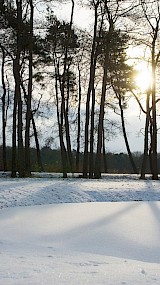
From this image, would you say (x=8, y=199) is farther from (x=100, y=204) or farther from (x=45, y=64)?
(x=45, y=64)

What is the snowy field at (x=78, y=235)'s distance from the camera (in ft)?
13.3

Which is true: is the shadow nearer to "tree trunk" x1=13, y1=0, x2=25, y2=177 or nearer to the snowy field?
the snowy field

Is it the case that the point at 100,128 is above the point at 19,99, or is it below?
below

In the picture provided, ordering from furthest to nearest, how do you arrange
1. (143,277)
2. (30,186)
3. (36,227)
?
(30,186) → (36,227) → (143,277)

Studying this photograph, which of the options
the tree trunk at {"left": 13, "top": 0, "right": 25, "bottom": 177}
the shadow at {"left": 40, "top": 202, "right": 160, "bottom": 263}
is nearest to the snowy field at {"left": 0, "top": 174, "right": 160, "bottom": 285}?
the shadow at {"left": 40, "top": 202, "right": 160, "bottom": 263}

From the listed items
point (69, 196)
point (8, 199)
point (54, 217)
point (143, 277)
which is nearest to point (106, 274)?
point (143, 277)

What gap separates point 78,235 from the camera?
691cm

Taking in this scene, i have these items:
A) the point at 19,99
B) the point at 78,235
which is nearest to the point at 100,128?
the point at 19,99

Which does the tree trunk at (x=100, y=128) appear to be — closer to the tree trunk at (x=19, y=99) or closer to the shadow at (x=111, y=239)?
the tree trunk at (x=19, y=99)

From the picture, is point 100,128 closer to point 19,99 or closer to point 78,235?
point 19,99

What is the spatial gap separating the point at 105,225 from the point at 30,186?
17.4 feet

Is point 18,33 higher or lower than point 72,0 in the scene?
lower

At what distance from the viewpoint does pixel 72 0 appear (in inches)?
880

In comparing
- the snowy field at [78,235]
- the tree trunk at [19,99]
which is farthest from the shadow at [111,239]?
the tree trunk at [19,99]
